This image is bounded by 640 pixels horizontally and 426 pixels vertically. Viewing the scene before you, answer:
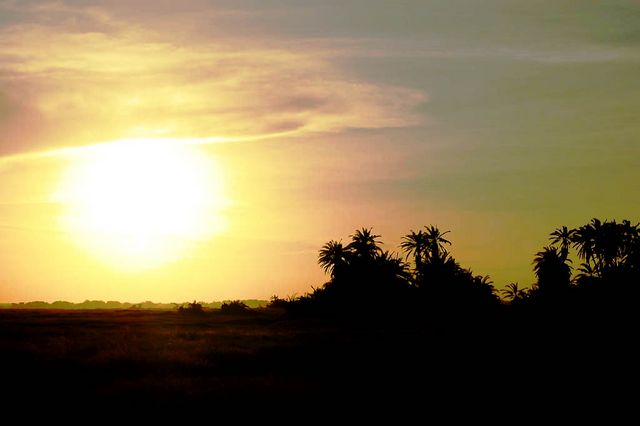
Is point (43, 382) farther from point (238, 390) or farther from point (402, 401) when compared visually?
point (402, 401)

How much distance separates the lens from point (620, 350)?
90.7 feet

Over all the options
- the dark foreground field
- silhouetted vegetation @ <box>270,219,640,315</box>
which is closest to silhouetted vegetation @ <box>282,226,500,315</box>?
silhouetted vegetation @ <box>270,219,640,315</box>

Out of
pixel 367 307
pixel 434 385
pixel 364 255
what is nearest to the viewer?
pixel 434 385

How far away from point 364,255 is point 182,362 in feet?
235

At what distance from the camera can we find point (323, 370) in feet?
79.9

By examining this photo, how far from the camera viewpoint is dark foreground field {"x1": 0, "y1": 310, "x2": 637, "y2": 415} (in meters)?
18.3

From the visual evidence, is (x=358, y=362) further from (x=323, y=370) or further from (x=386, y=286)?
(x=386, y=286)

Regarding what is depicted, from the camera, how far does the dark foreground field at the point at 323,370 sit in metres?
18.3

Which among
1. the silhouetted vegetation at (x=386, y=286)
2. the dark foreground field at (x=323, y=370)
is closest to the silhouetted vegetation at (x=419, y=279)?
the silhouetted vegetation at (x=386, y=286)

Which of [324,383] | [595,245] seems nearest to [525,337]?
[324,383]

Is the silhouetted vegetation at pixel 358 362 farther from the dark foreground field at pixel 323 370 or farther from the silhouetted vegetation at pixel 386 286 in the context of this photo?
the silhouetted vegetation at pixel 386 286

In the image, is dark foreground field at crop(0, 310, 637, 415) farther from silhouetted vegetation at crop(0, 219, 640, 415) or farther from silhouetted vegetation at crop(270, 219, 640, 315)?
silhouetted vegetation at crop(270, 219, 640, 315)

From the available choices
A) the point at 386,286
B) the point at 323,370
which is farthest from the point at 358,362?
the point at 386,286

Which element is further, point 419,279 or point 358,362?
point 419,279
